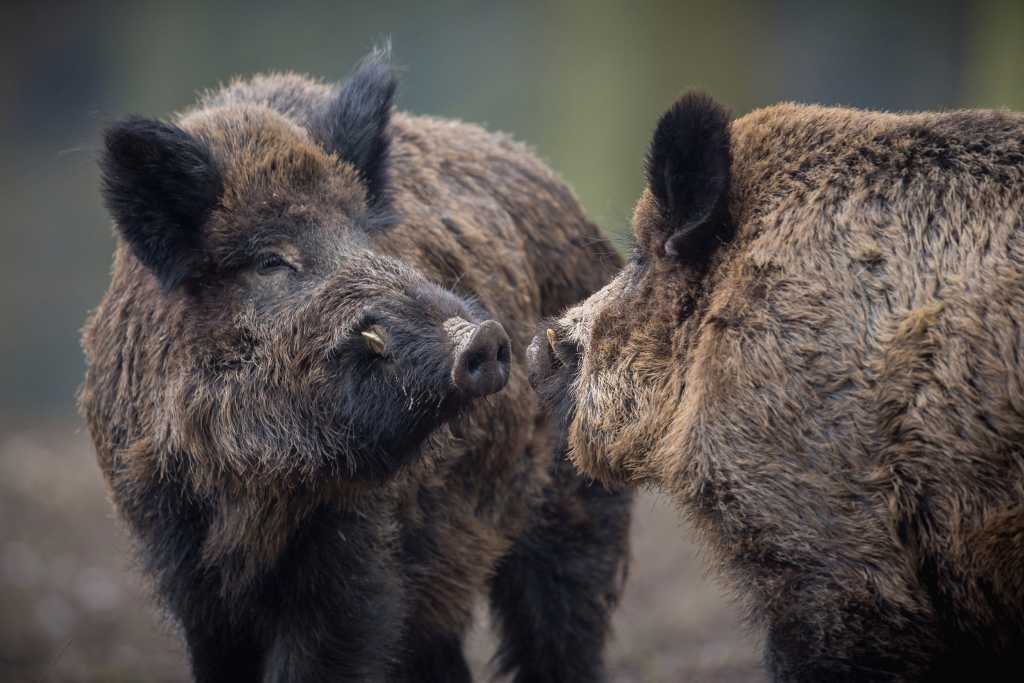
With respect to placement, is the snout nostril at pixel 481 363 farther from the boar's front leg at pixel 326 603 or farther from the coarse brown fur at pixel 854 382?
the boar's front leg at pixel 326 603

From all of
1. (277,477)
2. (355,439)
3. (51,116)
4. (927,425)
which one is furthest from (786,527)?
(51,116)

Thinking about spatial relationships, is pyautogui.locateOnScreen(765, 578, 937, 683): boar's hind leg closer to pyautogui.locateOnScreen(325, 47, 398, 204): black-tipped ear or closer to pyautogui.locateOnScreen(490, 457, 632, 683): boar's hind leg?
pyautogui.locateOnScreen(490, 457, 632, 683): boar's hind leg

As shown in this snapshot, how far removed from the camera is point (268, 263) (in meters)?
4.36

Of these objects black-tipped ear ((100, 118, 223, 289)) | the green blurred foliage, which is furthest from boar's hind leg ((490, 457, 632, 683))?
the green blurred foliage

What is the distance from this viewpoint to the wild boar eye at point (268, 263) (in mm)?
4352

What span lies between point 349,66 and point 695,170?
12.4 m

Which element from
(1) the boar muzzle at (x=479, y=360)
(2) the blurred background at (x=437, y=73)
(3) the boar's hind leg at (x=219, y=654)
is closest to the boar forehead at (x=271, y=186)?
(1) the boar muzzle at (x=479, y=360)

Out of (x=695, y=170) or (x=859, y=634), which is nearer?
(x=859, y=634)

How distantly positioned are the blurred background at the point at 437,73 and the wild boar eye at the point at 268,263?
803 cm

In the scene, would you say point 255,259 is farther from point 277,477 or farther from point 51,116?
point 51,116

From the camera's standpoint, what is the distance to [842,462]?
3.45 metres

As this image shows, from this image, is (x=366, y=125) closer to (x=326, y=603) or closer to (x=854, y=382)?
(x=326, y=603)

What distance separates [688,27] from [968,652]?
489 inches

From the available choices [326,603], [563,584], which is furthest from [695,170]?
[563,584]
